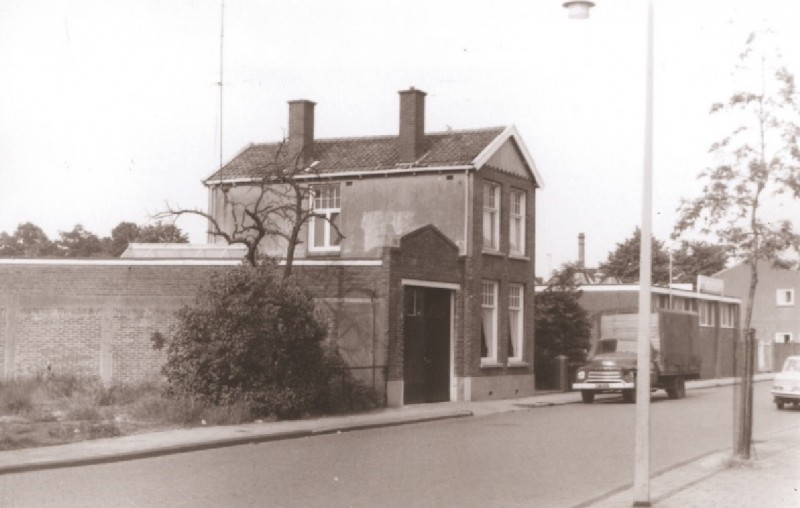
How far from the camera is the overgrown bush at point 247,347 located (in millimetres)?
22562

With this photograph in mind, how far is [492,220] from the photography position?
110 ft

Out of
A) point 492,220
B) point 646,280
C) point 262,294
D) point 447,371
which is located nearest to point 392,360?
point 447,371

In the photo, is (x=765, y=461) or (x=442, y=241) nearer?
(x=765, y=461)

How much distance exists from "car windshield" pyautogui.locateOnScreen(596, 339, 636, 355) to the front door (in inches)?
263

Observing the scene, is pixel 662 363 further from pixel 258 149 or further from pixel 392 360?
pixel 258 149

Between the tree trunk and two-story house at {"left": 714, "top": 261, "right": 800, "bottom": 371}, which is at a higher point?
two-story house at {"left": 714, "top": 261, "right": 800, "bottom": 371}

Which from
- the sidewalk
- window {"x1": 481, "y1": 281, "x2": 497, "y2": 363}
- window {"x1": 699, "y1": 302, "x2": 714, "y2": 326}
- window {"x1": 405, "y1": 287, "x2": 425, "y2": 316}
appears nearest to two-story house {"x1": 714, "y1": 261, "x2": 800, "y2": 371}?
window {"x1": 699, "y1": 302, "x2": 714, "y2": 326}

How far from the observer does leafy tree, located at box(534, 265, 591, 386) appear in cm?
3841

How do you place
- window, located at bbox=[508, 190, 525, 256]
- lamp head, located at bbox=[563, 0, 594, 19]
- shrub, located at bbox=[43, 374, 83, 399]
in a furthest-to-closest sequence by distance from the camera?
window, located at bbox=[508, 190, 525, 256] < shrub, located at bbox=[43, 374, 83, 399] < lamp head, located at bbox=[563, 0, 594, 19]

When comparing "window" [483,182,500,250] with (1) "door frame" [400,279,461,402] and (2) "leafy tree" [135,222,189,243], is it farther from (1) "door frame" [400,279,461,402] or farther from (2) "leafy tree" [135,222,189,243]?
(2) "leafy tree" [135,222,189,243]

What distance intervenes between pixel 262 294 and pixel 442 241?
27.1 feet

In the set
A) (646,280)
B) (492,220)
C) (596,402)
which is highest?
(492,220)

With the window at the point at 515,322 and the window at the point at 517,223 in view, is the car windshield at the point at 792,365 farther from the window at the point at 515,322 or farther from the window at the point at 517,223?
the window at the point at 517,223

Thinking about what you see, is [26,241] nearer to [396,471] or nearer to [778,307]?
[778,307]
